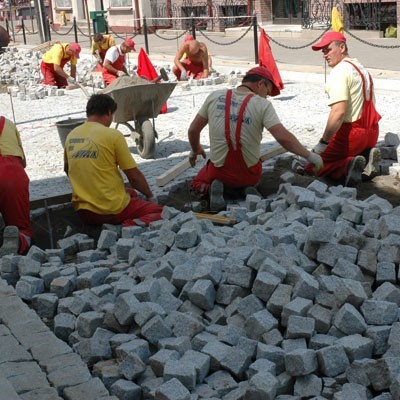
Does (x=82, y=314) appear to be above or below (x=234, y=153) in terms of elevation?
below

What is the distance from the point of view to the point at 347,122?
7.18 metres

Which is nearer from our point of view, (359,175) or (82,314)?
(82,314)

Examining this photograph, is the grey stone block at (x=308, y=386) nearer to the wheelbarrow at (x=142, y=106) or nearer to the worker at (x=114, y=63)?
the wheelbarrow at (x=142, y=106)

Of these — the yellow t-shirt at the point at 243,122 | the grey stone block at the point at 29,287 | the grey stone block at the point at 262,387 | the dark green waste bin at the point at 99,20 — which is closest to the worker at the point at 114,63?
the yellow t-shirt at the point at 243,122

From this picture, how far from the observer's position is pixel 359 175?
7.09 m

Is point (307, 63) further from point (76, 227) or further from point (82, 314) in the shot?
point (82, 314)

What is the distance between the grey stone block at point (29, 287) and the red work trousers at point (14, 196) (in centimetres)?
102

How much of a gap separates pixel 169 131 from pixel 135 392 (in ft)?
23.1

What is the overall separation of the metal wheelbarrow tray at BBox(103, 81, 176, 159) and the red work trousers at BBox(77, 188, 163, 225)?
2.73 metres

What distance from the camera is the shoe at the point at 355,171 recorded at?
22.9ft

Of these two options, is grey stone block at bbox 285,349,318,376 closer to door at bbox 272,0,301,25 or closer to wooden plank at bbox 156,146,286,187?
wooden plank at bbox 156,146,286,187

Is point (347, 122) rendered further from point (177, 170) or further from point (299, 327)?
point (299, 327)

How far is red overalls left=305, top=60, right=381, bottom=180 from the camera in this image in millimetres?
7180

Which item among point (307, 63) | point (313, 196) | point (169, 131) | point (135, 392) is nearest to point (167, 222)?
point (313, 196)
